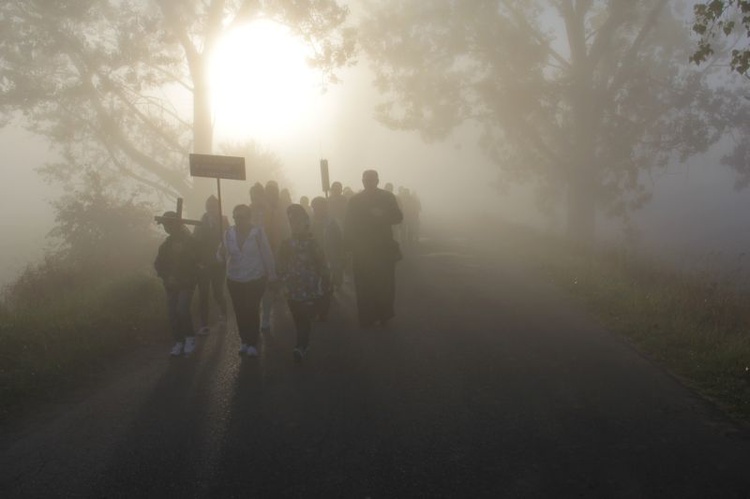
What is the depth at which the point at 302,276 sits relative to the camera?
7523mm

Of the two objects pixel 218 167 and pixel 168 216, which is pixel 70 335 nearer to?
pixel 168 216

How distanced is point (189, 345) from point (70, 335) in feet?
5.60

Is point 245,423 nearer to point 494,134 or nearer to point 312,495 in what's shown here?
point 312,495

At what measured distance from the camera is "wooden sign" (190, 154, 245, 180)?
10.3 meters

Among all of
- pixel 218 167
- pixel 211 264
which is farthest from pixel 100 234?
pixel 211 264

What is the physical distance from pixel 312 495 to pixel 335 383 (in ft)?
7.88

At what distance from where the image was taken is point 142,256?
59.6 feet

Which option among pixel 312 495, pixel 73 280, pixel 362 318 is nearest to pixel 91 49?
pixel 73 280

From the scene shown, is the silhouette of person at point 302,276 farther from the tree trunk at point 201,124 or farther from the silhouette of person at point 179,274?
the tree trunk at point 201,124

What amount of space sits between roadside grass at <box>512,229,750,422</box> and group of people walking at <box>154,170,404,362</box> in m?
3.35

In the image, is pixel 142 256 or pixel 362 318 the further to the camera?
pixel 142 256

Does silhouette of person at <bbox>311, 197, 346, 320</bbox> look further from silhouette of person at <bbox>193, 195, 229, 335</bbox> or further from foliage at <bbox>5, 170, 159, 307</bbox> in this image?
foliage at <bbox>5, 170, 159, 307</bbox>

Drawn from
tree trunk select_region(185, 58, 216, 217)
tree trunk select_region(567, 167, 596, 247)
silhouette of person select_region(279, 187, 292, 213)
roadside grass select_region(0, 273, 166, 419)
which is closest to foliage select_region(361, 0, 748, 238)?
tree trunk select_region(567, 167, 596, 247)

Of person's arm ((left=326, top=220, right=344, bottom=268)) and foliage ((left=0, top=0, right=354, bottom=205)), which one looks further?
foliage ((left=0, top=0, right=354, bottom=205))
